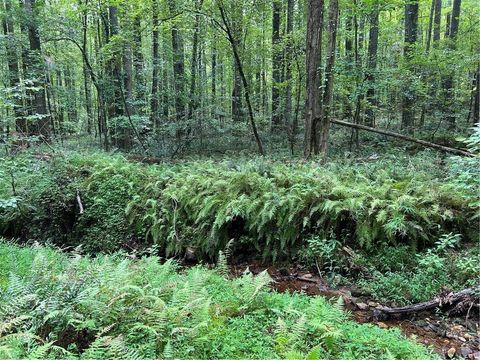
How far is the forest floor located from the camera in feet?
12.7

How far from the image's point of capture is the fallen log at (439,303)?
170 inches

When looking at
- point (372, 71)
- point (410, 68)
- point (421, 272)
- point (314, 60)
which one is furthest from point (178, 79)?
point (421, 272)

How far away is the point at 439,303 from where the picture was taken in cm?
441

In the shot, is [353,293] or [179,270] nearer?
[353,293]

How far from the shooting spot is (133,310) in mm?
3410

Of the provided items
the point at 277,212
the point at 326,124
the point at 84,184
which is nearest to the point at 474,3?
the point at 326,124

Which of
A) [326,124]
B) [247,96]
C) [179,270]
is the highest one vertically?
[247,96]

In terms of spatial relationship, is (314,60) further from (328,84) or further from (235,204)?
(235,204)

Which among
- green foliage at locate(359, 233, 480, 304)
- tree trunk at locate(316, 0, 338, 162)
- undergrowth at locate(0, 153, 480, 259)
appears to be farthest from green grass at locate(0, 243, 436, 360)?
tree trunk at locate(316, 0, 338, 162)

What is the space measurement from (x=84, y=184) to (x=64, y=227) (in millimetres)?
1172

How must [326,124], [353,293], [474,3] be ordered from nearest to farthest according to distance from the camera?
[353,293]
[326,124]
[474,3]

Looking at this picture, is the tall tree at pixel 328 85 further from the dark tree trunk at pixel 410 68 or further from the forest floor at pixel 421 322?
the forest floor at pixel 421 322

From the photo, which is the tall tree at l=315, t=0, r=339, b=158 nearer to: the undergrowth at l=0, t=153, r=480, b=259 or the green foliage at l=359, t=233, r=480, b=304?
the undergrowth at l=0, t=153, r=480, b=259

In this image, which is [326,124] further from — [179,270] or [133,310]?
[133,310]
